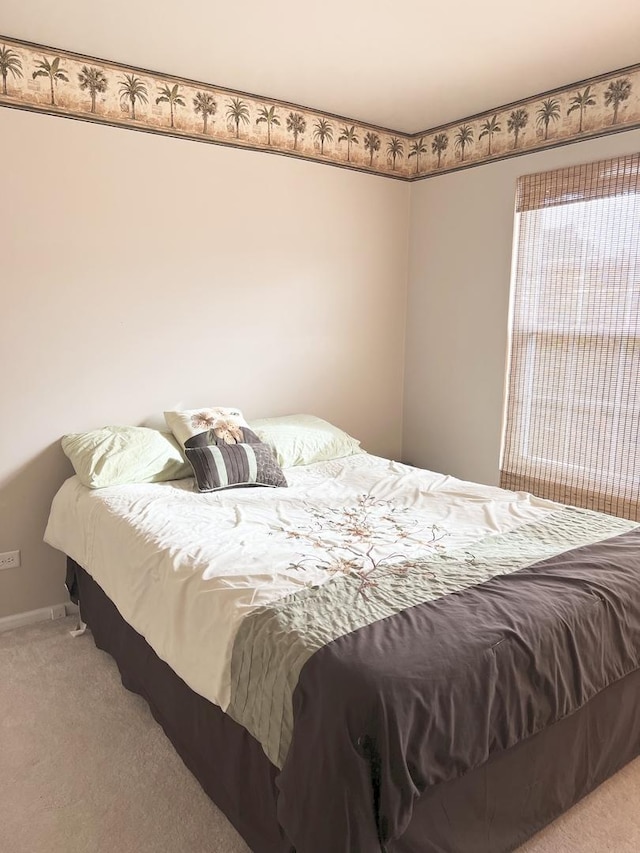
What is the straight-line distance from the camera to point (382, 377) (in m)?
4.00

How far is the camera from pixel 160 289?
309 centimetres

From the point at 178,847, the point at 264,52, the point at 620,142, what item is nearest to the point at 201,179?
the point at 264,52

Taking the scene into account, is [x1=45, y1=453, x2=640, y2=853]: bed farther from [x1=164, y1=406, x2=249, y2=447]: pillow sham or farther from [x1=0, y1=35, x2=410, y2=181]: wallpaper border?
[x1=0, y1=35, x2=410, y2=181]: wallpaper border

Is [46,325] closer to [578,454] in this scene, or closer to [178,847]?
[178,847]

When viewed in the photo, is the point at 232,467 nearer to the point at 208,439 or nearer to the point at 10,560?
the point at 208,439

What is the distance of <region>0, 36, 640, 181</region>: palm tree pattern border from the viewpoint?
2.70 meters

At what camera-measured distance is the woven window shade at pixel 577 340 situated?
295 cm

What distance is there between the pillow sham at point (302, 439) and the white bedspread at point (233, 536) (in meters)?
0.11

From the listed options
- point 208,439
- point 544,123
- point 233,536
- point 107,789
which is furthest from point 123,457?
point 544,123

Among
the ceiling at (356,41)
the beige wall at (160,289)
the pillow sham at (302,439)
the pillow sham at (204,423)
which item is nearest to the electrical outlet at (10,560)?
the beige wall at (160,289)

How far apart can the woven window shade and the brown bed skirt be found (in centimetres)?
144

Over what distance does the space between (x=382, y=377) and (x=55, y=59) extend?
2350 mm

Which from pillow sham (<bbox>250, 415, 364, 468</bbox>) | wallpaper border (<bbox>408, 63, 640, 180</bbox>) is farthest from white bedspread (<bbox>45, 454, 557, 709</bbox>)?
wallpaper border (<bbox>408, 63, 640, 180</bbox>)

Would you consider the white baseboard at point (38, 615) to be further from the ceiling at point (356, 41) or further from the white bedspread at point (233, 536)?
the ceiling at point (356, 41)
